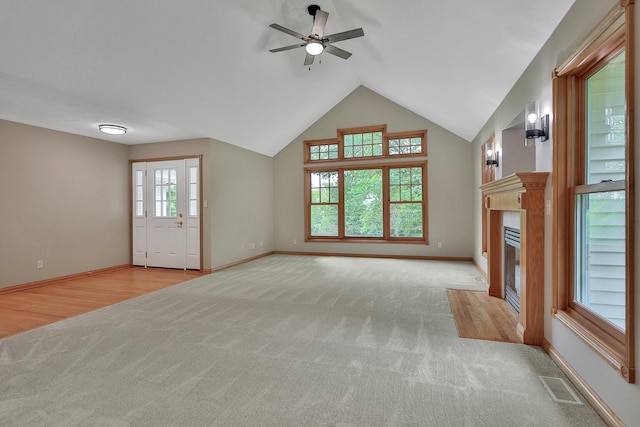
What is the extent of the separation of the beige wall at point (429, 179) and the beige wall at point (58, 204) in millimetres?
3472

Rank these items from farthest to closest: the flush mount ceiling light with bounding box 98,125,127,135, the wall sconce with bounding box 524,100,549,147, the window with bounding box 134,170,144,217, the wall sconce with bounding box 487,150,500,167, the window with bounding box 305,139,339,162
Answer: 1. the window with bounding box 305,139,339,162
2. the window with bounding box 134,170,144,217
3. the flush mount ceiling light with bounding box 98,125,127,135
4. the wall sconce with bounding box 487,150,500,167
5. the wall sconce with bounding box 524,100,549,147

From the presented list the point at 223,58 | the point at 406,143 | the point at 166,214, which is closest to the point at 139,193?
the point at 166,214

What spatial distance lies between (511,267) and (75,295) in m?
5.68

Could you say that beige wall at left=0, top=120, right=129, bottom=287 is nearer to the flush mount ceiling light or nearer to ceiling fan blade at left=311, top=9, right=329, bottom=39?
the flush mount ceiling light

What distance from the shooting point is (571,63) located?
207 cm

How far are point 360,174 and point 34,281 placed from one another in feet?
20.4

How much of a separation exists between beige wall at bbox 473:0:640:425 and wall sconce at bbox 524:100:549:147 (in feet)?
0.18

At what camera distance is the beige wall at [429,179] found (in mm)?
6582

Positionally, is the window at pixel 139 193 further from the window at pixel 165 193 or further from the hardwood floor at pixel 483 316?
the hardwood floor at pixel 483 316

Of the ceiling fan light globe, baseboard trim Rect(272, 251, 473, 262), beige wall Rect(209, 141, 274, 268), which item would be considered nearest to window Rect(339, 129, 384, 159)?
beige wall Rect(209, 141, 274, 268)

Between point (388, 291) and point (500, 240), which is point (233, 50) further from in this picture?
point (500, 240)

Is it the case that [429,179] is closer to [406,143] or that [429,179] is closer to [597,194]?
[406,143]

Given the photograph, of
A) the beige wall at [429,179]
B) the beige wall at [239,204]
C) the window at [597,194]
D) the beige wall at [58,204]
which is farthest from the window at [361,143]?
the window at [597,194]

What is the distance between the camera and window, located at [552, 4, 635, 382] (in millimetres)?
1547
